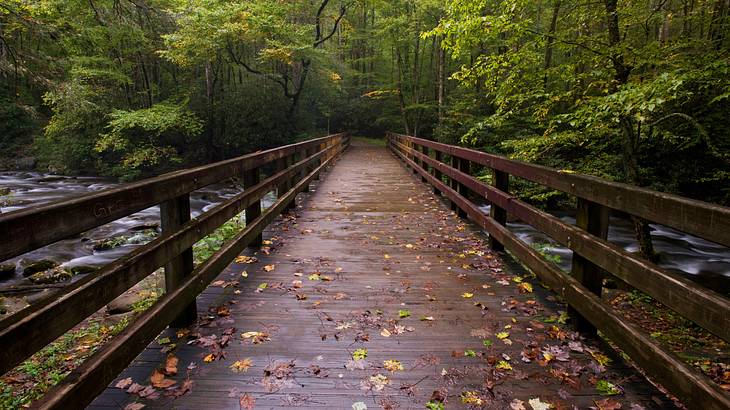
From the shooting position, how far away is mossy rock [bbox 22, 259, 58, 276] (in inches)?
323

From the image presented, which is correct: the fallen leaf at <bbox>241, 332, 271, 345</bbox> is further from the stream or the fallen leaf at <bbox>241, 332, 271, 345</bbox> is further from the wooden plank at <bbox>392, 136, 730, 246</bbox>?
the stream

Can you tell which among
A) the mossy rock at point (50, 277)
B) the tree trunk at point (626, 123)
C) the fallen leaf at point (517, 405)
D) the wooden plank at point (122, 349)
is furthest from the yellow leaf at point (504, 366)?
the mossy rock at point (50, 277)

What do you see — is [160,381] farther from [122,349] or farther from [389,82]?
[389,82]

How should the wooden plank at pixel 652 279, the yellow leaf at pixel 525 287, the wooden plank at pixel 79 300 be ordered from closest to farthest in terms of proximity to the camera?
1. the wooden plank at pixel 79 300
2. the wooden plank at pixel 652 279
3. the yellow leaf at pixel 525 287

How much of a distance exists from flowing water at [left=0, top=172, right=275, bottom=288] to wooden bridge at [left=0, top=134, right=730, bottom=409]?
0.61 meters

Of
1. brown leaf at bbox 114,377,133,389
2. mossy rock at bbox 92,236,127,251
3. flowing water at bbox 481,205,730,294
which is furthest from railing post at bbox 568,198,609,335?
mossy rock at bbox 92,236,127,251

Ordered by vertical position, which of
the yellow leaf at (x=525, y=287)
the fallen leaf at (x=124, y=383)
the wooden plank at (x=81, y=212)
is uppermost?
the wooden plank at (x=81, y=212)

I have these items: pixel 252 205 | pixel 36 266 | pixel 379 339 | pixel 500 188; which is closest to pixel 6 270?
pixel 36 266

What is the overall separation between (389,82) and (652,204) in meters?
33.0

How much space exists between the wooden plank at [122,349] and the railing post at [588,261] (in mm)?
2869

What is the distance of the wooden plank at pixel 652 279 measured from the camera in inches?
72.9

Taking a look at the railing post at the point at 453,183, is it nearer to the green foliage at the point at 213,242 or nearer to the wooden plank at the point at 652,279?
the wooden plank at the point at 652,279

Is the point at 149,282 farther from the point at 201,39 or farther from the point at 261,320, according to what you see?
the point at 201,39

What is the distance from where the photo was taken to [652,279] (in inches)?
90.4
